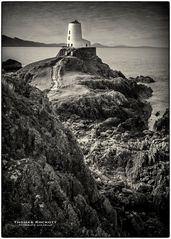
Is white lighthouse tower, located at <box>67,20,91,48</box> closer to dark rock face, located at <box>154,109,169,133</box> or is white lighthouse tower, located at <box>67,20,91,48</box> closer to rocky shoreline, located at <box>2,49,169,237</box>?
rocky shoreline, located at <box>2,49,169,237</box>

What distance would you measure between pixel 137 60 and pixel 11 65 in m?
5.54

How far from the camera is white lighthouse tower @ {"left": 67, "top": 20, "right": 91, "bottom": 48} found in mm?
15170

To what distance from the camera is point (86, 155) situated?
1638cm

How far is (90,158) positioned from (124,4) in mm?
6766

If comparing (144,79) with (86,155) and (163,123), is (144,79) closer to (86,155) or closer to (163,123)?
(163,123)

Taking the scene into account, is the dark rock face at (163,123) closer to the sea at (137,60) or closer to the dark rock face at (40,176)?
the sea at (137,60)

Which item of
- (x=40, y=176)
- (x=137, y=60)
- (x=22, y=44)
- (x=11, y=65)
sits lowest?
(x=40, y=176)

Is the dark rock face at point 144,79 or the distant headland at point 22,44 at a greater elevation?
the distant headland at point 22,44

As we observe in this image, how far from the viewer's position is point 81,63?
22.4 m

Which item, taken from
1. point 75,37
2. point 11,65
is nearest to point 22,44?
point 11,65

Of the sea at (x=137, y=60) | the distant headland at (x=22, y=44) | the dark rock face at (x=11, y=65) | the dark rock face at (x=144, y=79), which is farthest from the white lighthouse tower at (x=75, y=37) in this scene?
the dark rock face at (x=144, y=79)

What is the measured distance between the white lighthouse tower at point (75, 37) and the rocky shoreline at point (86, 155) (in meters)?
1.40

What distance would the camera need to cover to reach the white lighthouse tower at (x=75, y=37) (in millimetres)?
15170

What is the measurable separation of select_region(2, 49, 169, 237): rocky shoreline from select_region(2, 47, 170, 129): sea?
563 mm
